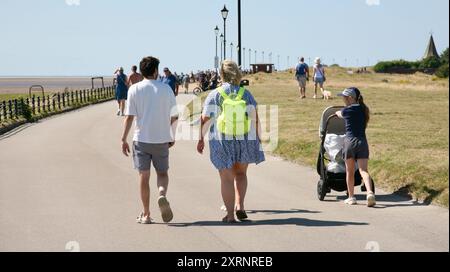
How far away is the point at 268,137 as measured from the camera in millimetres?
18469

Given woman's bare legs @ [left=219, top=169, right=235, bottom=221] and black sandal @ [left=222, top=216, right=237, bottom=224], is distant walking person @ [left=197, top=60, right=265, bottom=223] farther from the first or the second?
black sandal @ [left=222, top=216, right=237, bottom=224]

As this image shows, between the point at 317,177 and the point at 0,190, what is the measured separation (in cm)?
463

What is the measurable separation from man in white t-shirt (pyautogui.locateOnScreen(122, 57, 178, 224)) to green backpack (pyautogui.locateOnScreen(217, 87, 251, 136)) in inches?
22.0

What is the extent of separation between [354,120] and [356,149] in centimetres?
35

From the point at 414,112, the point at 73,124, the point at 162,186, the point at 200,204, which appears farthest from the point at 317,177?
the point at 73,124

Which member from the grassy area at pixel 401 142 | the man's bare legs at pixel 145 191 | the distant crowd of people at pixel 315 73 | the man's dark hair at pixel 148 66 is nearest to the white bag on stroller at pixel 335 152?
the grassy area at pixel 401 142

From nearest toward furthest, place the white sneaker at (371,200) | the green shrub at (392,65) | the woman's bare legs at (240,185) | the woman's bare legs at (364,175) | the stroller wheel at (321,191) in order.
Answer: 1. the woman's bare legs at (240,185)
2. the white sneaker at (371,200)
3. the woman's bare legs at (364,175)
4. the stroller wheel at (321,191)
5. the green shrub at (392,65)

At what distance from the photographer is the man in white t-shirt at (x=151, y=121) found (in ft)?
28.5

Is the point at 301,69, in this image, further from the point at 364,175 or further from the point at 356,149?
the point at 364,175

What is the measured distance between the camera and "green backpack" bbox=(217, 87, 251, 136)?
28.5 feet

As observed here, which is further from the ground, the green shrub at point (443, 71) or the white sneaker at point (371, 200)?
the green shrub at point (443, 71)

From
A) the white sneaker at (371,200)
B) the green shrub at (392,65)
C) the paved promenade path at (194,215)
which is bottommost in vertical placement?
the green shrub at (392,65)

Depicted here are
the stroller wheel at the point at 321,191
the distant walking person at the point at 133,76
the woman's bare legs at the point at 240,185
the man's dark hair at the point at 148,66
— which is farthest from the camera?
the distant walking person at the point at 133,76

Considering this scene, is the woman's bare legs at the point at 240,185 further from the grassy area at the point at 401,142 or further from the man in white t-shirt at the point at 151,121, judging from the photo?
the grassy area at the point at 401,142
